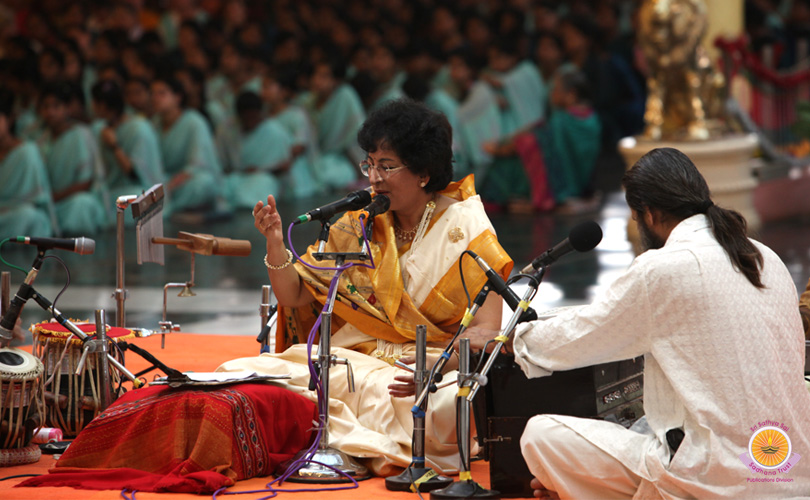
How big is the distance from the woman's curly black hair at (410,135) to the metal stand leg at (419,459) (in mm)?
747

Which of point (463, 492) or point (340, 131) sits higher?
point (340, 131)

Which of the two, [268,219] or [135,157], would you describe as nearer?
[268,219]

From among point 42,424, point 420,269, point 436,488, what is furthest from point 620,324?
point 42,424

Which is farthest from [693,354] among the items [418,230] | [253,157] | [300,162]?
[300,162]

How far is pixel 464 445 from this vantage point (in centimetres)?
331

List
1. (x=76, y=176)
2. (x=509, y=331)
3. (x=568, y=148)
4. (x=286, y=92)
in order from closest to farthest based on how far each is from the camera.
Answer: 1. (x=509, y=331)
2. (x=76, y=176)
3. (x=568, y=148)
4. (x=286, y=92)

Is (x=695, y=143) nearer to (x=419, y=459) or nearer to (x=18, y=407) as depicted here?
(x=419, y=459)

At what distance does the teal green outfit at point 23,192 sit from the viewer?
1025 centimetres

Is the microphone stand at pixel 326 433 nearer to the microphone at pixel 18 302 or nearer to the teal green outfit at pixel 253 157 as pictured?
the microphone at pixel 18 302

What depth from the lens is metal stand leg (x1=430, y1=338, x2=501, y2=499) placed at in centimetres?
327

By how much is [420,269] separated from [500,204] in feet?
26.0

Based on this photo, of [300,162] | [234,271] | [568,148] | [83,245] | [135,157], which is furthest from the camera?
[300,162]

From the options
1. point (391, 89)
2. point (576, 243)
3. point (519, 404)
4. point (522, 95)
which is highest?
point (391, 89)

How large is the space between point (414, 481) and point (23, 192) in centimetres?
774
